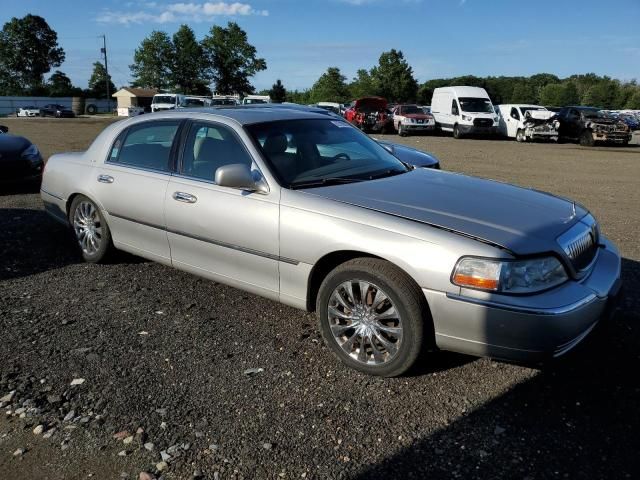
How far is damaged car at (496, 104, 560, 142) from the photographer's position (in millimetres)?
24125


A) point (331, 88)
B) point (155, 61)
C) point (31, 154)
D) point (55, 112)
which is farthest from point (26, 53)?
point (31, 154)

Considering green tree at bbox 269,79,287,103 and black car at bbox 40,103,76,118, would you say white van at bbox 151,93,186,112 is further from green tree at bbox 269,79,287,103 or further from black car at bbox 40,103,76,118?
green tree at bbox 269,79,287,103

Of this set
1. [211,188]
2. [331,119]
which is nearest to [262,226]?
[211,188]

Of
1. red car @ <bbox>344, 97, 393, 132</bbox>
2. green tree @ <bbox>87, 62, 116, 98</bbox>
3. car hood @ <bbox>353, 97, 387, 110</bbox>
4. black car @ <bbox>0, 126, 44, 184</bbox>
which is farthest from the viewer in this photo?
green tree @ <bbox>87, 62, 116, 98</bbox>

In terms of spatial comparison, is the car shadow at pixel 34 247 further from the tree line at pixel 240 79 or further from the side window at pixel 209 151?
the tree line at pixel 240 79

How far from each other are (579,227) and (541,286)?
31.7 inches

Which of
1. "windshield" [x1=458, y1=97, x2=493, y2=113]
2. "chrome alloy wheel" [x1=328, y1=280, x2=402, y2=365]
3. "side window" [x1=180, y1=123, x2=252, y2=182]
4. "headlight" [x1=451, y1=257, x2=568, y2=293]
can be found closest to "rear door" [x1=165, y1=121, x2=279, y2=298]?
"side window" [x1=180, y1=123, x2=252, y2=182]

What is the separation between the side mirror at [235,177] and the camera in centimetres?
382

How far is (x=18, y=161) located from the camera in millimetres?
8836

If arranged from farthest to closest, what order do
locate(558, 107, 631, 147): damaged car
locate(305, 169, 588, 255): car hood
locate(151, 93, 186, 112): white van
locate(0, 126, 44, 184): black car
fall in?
locate(151, 93, 186, 112): white van → locate(558, 107, 631, 147): damaged car → locate(0, 126, 44, 184): black car → locate(305, 169, 588, 255): car hood

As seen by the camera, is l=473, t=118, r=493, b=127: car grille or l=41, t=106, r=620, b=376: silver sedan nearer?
l=41, t=106, r=620, b=376: silver sedan

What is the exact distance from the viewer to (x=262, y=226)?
385 cm

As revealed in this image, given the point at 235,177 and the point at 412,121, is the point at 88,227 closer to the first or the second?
the point at 235,177

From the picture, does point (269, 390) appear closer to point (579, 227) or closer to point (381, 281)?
point (381, 281)
